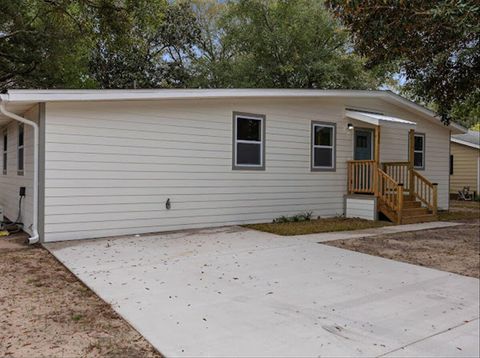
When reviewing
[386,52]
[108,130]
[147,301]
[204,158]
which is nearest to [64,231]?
[108,130]

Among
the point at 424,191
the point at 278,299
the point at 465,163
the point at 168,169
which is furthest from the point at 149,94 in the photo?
the point at 465,163

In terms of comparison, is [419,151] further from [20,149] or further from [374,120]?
[20,149]

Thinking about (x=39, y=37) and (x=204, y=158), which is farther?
(x=39, y=37)

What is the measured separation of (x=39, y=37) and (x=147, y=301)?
36.4 ft

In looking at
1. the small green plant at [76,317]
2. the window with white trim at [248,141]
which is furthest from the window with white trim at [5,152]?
the small green plant at [76,317]

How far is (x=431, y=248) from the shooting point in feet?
22.5

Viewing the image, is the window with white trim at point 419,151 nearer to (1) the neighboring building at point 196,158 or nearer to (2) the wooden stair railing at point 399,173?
(1) the neighboring building at point 196,158

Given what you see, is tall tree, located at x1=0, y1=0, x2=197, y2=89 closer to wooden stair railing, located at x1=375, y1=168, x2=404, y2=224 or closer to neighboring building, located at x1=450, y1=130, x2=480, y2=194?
wooden stair railing, located at x1=375, y1=168, x2=404, y2=224

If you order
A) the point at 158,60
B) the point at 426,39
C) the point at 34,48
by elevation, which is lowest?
the point at 426,39

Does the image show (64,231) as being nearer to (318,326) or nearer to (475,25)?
(318,326)

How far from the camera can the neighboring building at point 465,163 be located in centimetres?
1972

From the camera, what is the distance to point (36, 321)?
355 centimetres

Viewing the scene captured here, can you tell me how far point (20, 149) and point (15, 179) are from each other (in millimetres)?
852

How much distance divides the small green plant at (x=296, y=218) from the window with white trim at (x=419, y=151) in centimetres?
481
